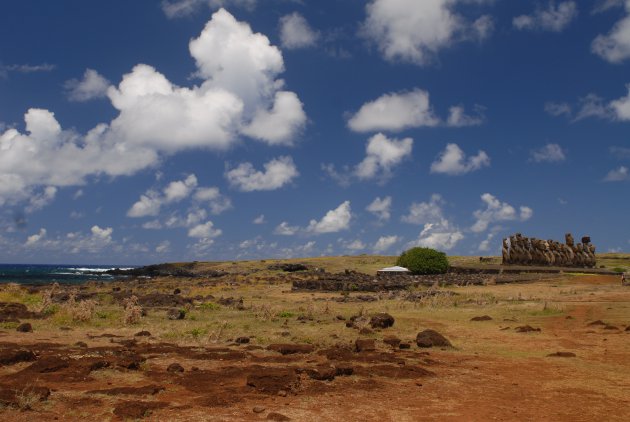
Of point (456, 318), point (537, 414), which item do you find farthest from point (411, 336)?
point (537, 414)

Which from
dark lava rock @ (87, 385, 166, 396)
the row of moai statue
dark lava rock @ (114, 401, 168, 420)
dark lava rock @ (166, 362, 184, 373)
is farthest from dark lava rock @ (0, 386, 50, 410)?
the row of moai statue

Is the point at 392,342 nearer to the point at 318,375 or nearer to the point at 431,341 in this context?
the point at 431,341

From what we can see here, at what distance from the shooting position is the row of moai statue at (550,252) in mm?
56562

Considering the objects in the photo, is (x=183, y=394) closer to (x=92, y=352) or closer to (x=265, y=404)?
(x=265, y=404)

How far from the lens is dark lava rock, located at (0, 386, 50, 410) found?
830 cm

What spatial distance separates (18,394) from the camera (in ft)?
28.7

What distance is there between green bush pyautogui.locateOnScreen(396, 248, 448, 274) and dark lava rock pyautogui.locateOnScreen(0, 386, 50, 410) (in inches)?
2033

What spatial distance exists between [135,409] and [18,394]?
7.65ft

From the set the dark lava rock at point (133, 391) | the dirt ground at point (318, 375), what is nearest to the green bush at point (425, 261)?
→ the dirt ground at point (318, 375)

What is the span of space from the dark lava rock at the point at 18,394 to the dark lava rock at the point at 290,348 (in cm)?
651

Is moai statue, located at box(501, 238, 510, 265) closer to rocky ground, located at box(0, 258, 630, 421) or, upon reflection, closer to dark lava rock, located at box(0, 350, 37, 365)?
rocky ground, located at box(0, 258, 630, 421)

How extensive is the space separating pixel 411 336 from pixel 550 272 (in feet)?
127

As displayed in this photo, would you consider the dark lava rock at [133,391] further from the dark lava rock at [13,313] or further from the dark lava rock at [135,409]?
the dark lava rock at [13,313]

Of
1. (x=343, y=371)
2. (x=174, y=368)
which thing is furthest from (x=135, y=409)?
(x=343, y=371)
